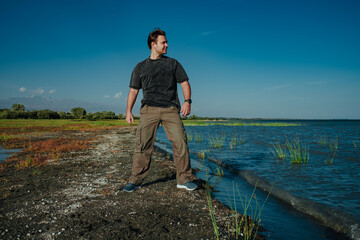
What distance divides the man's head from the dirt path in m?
2.64

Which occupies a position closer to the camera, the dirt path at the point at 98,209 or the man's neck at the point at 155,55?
the dirt path at the point at 98,209

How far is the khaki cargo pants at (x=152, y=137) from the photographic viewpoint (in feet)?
12.5

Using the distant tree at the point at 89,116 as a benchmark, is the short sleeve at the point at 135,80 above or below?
above

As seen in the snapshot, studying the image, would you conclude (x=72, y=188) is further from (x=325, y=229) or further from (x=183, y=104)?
(x=325, y=229)

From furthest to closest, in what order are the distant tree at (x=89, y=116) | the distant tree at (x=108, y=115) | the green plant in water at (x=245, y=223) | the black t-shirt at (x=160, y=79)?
the distant tree at (x=108, y=115) → the distant tree at (x=89, y=116) → the black t-shirt at (x=160, y=79) → the green plant in water at (x=245, y=223)

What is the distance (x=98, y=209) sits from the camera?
3.14m

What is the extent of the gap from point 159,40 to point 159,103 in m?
1.14

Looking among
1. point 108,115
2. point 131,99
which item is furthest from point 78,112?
point 131,99

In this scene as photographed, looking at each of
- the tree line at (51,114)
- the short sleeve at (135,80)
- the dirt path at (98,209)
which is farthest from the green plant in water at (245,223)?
the tree line at (51,114)

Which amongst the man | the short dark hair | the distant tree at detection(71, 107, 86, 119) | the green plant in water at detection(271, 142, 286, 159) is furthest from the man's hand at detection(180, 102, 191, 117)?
the distant tree at detection(71, 107, 86, 119)

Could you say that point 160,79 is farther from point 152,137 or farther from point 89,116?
point 89,116

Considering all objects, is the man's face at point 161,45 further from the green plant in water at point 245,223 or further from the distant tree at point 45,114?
the distant tree at point 45,114

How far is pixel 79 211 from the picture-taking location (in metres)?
3.07

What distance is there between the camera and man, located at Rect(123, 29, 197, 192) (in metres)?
3.80
